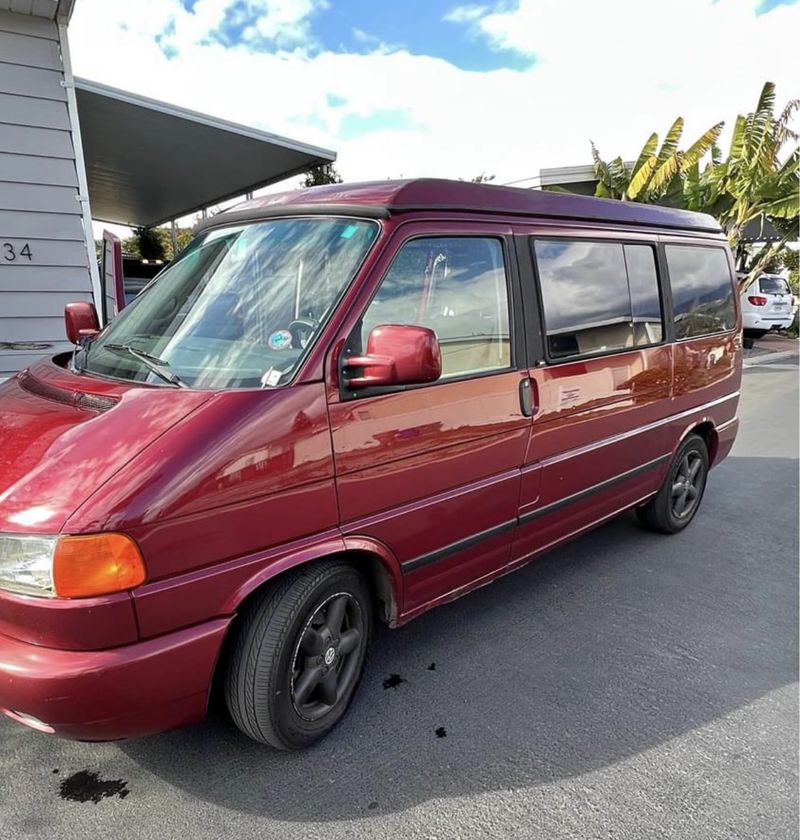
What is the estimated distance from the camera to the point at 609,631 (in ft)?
10.9

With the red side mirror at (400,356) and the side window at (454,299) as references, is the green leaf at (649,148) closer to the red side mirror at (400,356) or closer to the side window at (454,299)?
the side window at (454,299)

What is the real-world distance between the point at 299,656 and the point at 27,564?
39.9 inches

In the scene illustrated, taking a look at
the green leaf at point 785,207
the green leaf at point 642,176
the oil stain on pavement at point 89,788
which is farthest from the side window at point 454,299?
the green leaf at point 785,207

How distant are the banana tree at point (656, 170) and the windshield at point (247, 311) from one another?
1195 centimetres

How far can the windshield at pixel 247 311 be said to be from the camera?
2264mm

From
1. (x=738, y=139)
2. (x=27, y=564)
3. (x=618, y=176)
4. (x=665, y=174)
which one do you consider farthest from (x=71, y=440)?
(x=738, y=139)

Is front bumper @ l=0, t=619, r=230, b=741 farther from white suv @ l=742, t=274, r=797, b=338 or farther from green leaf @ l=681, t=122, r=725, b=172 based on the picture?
white suv @ l=742, t=274, r=797, b=338

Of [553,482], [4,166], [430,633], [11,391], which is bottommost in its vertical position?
[430,633]

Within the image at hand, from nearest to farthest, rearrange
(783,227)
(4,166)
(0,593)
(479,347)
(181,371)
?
(0,593) < (181,371) < (479,347) < (4,166) < (783,227)

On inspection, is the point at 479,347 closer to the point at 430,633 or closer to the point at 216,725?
the point at 430,633

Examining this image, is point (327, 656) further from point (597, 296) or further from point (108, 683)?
point (597, 296)

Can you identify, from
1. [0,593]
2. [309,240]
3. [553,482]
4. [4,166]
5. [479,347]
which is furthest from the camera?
[4,166]

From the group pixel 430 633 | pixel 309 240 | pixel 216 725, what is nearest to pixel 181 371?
pixel 309 240

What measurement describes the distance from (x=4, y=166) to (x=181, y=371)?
458 centimetres
